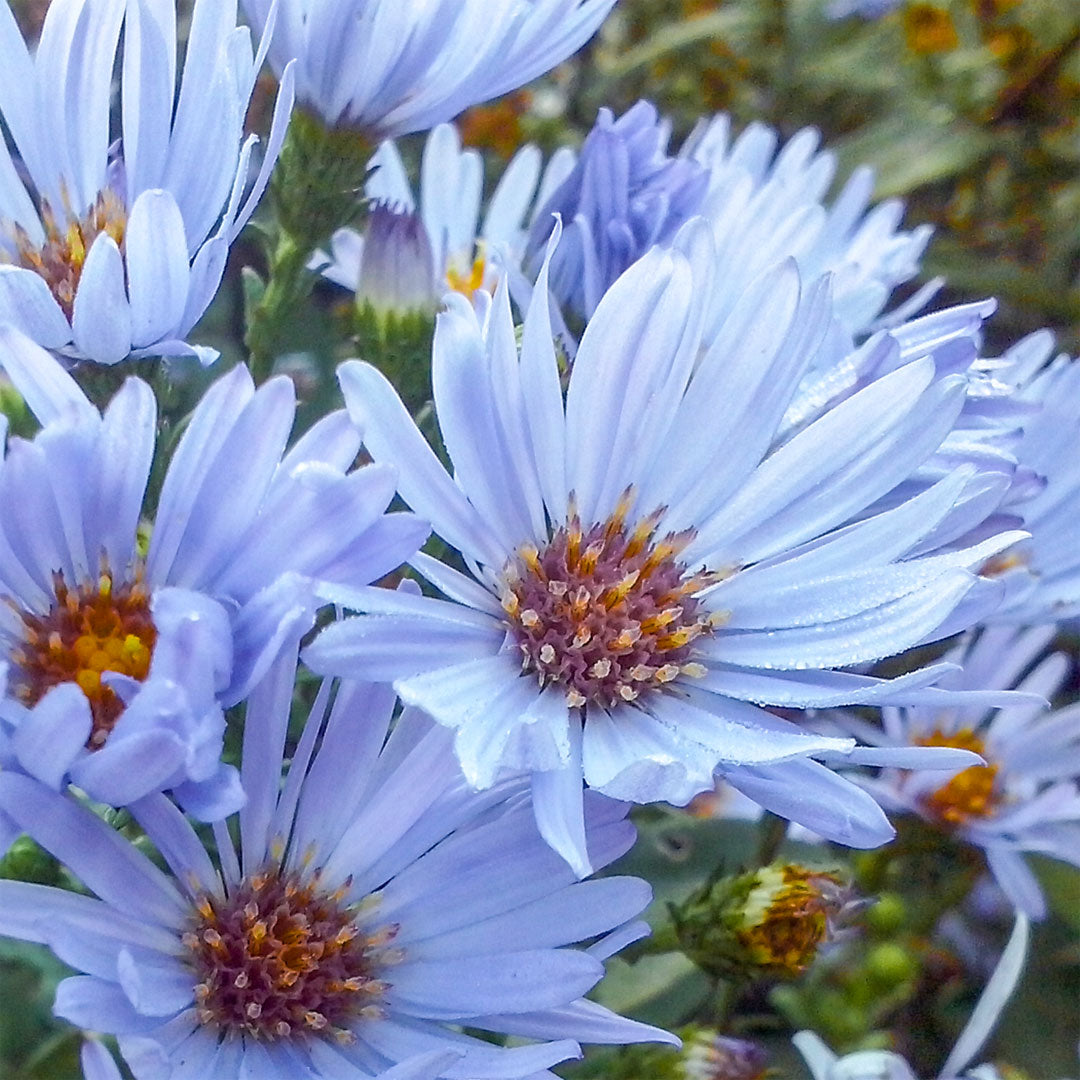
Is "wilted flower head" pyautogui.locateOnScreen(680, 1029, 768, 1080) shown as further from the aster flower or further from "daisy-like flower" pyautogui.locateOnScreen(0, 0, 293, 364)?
"daisy-like flower" pyautogui.locateOnScreen(0, 0, 293, 364)

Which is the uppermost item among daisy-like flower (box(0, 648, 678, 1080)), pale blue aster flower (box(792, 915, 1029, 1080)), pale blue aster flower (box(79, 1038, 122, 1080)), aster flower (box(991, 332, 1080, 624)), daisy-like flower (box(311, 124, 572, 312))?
daisy-like flower (box(311, 124, 572, 312))

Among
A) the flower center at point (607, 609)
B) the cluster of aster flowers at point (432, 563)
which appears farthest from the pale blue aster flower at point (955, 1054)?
the flower center at point (607, 609)

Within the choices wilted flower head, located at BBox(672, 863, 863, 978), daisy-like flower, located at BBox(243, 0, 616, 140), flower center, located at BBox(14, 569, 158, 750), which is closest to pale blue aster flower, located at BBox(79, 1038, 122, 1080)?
flower center, located at BBox(14, 569, 158, 750)

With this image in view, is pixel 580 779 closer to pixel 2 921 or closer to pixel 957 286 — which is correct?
pixel 2 921

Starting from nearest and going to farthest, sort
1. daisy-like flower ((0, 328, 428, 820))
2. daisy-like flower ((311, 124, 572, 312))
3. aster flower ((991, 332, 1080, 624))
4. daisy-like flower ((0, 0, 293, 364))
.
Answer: daisy-like flower ((0, 328, 428, 820)) → daisy-like flower ((0, 0, 293, 364)) → aster flower ((991, 332, 1080, 624)) → daisy-like flower ((311, 124, 572, 312))

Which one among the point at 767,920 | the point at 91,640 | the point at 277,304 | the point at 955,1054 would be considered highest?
the point at 277,304

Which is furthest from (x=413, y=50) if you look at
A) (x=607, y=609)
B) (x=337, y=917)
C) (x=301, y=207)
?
(x=337, y=917)

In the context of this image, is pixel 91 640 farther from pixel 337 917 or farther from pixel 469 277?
pixel 469 277

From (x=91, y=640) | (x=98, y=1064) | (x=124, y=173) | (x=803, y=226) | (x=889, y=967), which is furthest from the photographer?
(x=889, y=967)

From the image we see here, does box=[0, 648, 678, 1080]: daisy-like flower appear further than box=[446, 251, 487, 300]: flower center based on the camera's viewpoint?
No
